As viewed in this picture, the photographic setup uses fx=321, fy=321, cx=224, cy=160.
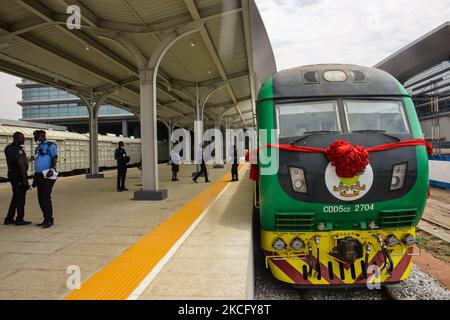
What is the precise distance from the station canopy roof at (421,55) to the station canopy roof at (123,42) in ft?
58.4

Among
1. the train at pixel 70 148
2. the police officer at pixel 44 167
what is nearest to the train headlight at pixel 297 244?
the police officer at pixel 44 167

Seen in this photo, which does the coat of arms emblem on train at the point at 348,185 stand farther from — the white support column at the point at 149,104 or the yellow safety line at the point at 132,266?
the white support column at the point at 149,104

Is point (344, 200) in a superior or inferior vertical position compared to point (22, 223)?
superior

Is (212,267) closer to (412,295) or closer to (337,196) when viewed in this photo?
(337,196)

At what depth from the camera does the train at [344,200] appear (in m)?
4.08

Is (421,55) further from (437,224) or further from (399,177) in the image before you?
(399,177)

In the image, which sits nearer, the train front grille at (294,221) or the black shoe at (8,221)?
the train front grille at (294,221)

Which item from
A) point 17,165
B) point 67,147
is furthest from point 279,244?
point 67,147

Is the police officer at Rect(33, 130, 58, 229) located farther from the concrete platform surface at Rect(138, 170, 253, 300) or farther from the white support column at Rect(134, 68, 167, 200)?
the white support column at Rect(134, 68, 167, 200)

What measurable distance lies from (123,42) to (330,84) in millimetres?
7121

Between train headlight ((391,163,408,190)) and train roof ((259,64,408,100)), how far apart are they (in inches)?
45.5

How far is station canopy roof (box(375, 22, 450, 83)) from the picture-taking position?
2569 cm

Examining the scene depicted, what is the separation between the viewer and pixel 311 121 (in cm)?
458

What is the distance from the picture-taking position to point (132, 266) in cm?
394
